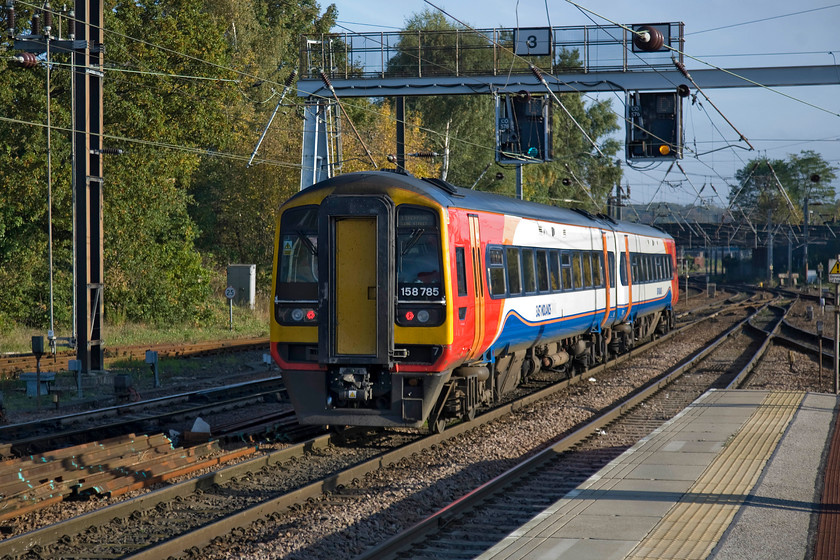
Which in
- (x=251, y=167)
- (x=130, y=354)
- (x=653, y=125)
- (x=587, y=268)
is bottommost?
(x=130, y=354)

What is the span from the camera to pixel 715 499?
344 inches

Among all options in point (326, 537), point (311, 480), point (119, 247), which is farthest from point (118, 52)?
point (326, 537)

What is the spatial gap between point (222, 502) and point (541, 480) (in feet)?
11.6

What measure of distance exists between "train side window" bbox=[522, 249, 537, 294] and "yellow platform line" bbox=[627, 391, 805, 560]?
3.86 metres

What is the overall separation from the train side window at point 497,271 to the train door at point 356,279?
226cm

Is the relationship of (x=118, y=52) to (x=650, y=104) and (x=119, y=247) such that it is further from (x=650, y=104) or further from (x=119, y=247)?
(x=650, y=104)

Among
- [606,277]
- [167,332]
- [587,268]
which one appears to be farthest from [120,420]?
[167,332]

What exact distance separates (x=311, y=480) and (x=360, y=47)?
750 inches

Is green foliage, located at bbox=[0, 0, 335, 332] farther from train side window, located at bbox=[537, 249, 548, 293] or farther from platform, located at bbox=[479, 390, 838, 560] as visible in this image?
platform, located at bbox=[479, 390, 838, 560]

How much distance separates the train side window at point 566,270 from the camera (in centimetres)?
1717

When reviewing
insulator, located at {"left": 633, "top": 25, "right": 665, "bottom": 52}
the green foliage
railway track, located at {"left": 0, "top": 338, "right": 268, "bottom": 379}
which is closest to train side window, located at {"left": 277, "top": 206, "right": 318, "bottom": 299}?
insulator, located at {"left": 633, "top": 25, "right": 665, "bottom": 52}

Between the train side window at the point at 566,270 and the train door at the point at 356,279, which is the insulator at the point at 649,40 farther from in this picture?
the train door at the point at 356,279

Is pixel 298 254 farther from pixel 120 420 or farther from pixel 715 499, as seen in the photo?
pixel 715 499

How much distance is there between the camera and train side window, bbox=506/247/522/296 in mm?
14109
